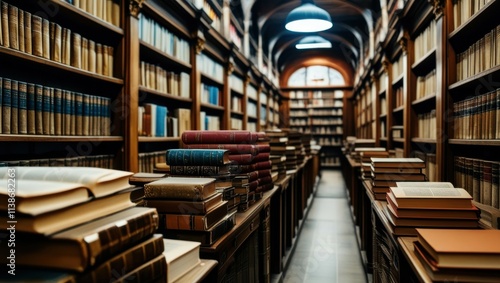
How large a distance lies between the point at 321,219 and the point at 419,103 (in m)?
2.70

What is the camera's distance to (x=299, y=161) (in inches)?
216

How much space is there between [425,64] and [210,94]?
285 cm

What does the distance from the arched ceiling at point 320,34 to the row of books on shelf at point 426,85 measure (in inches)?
173

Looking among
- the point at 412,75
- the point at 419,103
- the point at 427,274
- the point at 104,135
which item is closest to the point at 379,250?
the point at 427,274

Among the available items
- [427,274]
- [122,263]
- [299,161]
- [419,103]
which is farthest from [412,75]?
[122,263]

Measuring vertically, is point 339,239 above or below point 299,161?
below

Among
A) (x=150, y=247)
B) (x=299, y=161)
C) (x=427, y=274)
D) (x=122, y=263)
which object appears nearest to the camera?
(x=122, y=263)

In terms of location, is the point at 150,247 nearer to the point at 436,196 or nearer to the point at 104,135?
the point at 436,196

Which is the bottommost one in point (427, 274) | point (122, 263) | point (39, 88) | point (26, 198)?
point (427, 274)

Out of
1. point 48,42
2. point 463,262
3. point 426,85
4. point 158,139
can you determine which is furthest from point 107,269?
point 426,85

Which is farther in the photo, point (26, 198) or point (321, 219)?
A: point (321, 219)

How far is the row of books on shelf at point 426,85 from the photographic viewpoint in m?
3.73

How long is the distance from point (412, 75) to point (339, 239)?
2.22 metres

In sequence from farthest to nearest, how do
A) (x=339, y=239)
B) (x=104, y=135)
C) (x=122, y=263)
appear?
(x=339, y=239)
(x=104, y=135)
(x=122, y=263)
